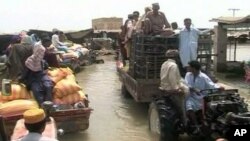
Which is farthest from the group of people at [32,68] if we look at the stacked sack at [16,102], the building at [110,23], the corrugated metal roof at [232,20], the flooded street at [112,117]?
the building at [110,23]

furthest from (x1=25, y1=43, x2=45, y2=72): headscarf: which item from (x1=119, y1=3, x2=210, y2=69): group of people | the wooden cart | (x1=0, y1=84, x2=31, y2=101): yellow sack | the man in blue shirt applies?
(x1=119, y1=3, x2=210, y2=69): group of people

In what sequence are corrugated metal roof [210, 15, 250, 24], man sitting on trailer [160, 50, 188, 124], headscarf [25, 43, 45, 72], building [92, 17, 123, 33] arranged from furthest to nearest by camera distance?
building [92, 17, 123, 33] → corrugated metal roof [210, 15, 250, 24] → headscarf [25, 43, 45, 72] → man sitting on trailer [160, 50, 188, 124]

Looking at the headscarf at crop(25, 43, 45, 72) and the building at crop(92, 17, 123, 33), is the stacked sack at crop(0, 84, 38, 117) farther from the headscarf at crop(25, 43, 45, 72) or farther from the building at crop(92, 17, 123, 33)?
the building at crop(92, 17, 123, 33)

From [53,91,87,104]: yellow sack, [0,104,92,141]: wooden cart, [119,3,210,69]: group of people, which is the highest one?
[119,3,210,69]: group of people

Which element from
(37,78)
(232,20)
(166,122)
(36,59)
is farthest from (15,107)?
(232,20)

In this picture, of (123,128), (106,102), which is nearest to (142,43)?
(123,128)

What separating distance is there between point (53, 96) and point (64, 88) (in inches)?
10.5

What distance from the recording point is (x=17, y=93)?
27.8ft

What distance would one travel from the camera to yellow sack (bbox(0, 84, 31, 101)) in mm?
8414

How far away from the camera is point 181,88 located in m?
7.36

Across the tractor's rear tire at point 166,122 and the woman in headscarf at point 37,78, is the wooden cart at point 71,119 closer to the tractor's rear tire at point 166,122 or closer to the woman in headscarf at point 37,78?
the woman in headscarf at point 37,78

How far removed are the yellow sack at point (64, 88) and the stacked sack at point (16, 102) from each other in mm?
562

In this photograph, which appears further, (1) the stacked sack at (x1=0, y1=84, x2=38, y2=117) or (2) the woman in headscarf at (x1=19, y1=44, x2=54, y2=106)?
(2) the woman in headscarf at (x1=19, y1=44, x2=54, y2=106)

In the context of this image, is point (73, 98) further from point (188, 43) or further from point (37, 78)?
point (188, 43)
